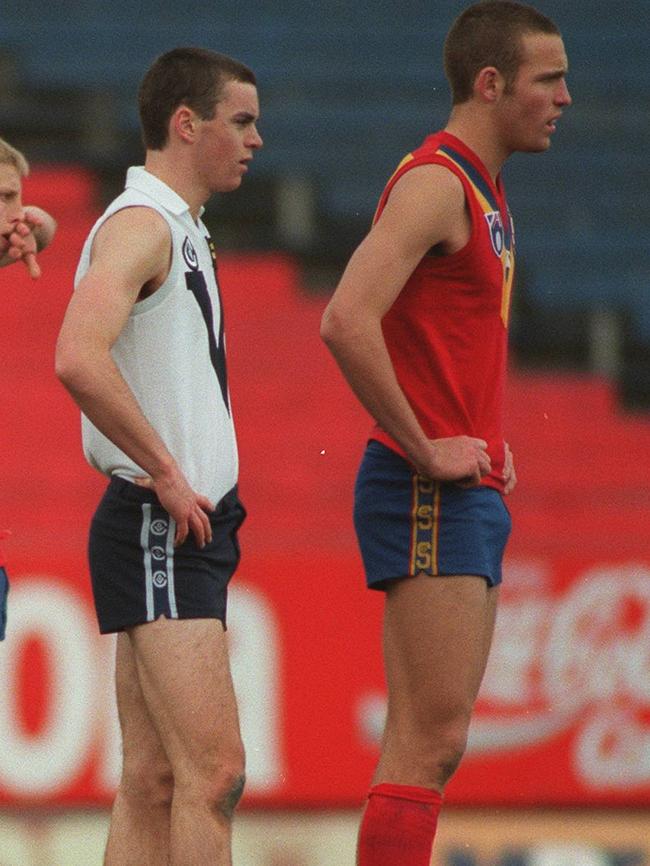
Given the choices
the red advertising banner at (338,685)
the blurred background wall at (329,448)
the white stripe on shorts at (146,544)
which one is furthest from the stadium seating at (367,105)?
the white stripe on shorts at (146,544)

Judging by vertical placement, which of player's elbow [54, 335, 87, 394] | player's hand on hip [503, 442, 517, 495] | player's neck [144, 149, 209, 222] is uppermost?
player's neck [144, 149, 209, 222]

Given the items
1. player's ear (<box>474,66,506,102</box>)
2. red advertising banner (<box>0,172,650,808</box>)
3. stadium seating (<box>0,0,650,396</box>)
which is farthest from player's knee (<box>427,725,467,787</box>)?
stadium seating (<box>0,0,650,396</box>)

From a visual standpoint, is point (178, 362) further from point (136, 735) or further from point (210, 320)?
point (136, 735)

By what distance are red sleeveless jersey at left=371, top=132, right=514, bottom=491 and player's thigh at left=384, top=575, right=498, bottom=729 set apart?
24cm

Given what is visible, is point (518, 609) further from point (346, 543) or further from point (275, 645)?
point (346, 543)

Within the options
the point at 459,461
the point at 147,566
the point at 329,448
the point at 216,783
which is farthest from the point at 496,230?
the point at 329,448

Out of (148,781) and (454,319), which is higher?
(454,319)

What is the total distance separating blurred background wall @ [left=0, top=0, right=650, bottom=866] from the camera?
562 centimetres

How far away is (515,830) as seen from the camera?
5586 mm

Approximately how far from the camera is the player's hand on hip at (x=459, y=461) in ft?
10.6

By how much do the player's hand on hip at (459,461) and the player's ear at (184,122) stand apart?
2.40 feet

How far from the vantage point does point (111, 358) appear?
304cm

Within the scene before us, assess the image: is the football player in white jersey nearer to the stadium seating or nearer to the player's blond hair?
the player's blond hair

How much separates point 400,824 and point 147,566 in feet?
2.15
